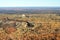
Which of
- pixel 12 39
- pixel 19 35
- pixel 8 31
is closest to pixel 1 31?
pixel 8 31

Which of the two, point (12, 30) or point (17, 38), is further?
point (12, 30)

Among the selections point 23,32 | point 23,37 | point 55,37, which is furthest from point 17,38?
point 55,37

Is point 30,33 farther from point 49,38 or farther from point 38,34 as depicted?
point 49,38

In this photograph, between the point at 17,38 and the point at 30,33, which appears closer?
the point at 17,38

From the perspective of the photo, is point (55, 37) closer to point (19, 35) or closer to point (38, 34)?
point (38, 34)

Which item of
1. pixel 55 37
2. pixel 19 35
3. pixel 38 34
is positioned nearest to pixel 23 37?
pixel 19 35

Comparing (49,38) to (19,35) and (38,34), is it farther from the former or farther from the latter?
(19,35)

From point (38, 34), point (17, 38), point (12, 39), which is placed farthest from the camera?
point (38, 34)

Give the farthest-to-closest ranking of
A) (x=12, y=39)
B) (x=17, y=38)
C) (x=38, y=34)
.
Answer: (x=38, y=34) → (x=17, y=38) → (x=12, y=39)
